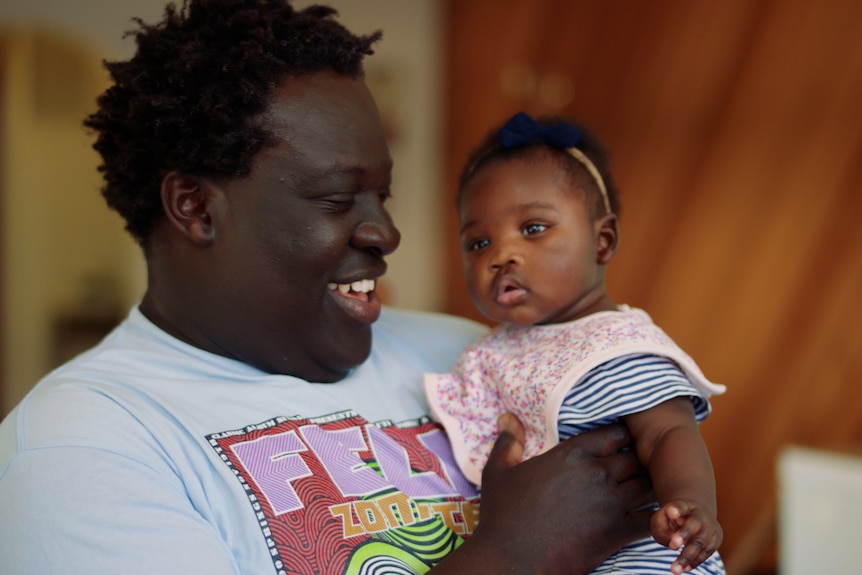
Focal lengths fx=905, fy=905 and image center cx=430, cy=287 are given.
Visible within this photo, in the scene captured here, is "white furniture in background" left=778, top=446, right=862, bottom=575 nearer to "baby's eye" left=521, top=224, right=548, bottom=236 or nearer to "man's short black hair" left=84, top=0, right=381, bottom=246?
"baby's eye" left=521, top=224, right=548, bottom=236

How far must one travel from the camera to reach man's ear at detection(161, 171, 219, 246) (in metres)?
1.37

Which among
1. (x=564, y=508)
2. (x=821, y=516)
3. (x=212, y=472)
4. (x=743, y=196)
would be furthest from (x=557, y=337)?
(x=743, y=196)

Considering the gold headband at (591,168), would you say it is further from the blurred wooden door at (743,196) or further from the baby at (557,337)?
the blurred wooden door at (743,196)

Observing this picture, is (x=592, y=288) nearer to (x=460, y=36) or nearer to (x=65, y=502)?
(x=65, y=502)

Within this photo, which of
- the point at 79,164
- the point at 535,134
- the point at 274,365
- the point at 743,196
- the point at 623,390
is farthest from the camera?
the point at 79,164

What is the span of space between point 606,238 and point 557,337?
213mm

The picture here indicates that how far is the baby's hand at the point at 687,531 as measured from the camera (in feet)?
3.44

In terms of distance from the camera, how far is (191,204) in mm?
1383

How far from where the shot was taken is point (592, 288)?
150 cm

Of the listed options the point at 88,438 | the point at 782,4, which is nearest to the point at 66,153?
the point at 782,4

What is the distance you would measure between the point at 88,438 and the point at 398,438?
0.49m

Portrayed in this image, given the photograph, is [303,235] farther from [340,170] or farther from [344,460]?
[344,460]

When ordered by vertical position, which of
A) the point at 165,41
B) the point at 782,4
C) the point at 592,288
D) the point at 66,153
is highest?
the point at 782,4

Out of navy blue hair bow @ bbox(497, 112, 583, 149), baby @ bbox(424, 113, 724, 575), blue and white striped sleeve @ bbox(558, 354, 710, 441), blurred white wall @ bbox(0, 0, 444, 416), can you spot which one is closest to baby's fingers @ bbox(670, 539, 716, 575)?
baby @ bbox(424, 113, 724, 575)
